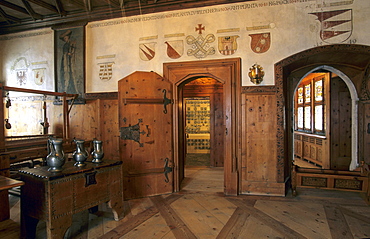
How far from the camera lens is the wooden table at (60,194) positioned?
264 cm

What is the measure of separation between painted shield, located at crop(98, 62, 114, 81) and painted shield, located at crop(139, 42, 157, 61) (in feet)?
2.56

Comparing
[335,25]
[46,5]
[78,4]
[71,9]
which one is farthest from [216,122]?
[46,5]

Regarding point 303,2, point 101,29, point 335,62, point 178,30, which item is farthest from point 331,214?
point 101,29

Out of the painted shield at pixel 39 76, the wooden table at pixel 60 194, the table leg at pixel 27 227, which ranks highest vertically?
the painted shield at pixel 39 76

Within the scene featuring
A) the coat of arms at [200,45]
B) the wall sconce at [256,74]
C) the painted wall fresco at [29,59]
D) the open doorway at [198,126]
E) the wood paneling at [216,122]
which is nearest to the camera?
the wall sconce at [256,74]

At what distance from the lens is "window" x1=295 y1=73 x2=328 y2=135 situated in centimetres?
728

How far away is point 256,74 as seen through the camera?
14.7ft

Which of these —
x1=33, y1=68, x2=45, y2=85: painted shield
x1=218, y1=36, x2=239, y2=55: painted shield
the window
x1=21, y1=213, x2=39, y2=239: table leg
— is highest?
x1=218, y1=36, x2=239, y2=55: painted shield

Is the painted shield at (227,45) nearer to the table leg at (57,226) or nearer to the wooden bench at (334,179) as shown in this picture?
the wooden bench at (334,179)

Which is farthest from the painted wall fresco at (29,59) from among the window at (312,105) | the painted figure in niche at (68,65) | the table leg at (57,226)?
the window at (312,105)

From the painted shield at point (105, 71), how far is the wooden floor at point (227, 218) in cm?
286

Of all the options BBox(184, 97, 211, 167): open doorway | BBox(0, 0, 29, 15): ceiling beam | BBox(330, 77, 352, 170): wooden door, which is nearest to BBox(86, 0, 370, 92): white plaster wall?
BBox(0, 0, 29, 15): ceiling beam

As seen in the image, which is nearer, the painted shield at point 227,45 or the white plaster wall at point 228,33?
the white plaster wall at point 228,33

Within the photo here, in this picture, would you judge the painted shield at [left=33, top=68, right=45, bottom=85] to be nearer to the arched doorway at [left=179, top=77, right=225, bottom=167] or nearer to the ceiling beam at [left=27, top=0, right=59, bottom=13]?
the ceiling beam at [left=27, top=0, right=59, bottom=13]
